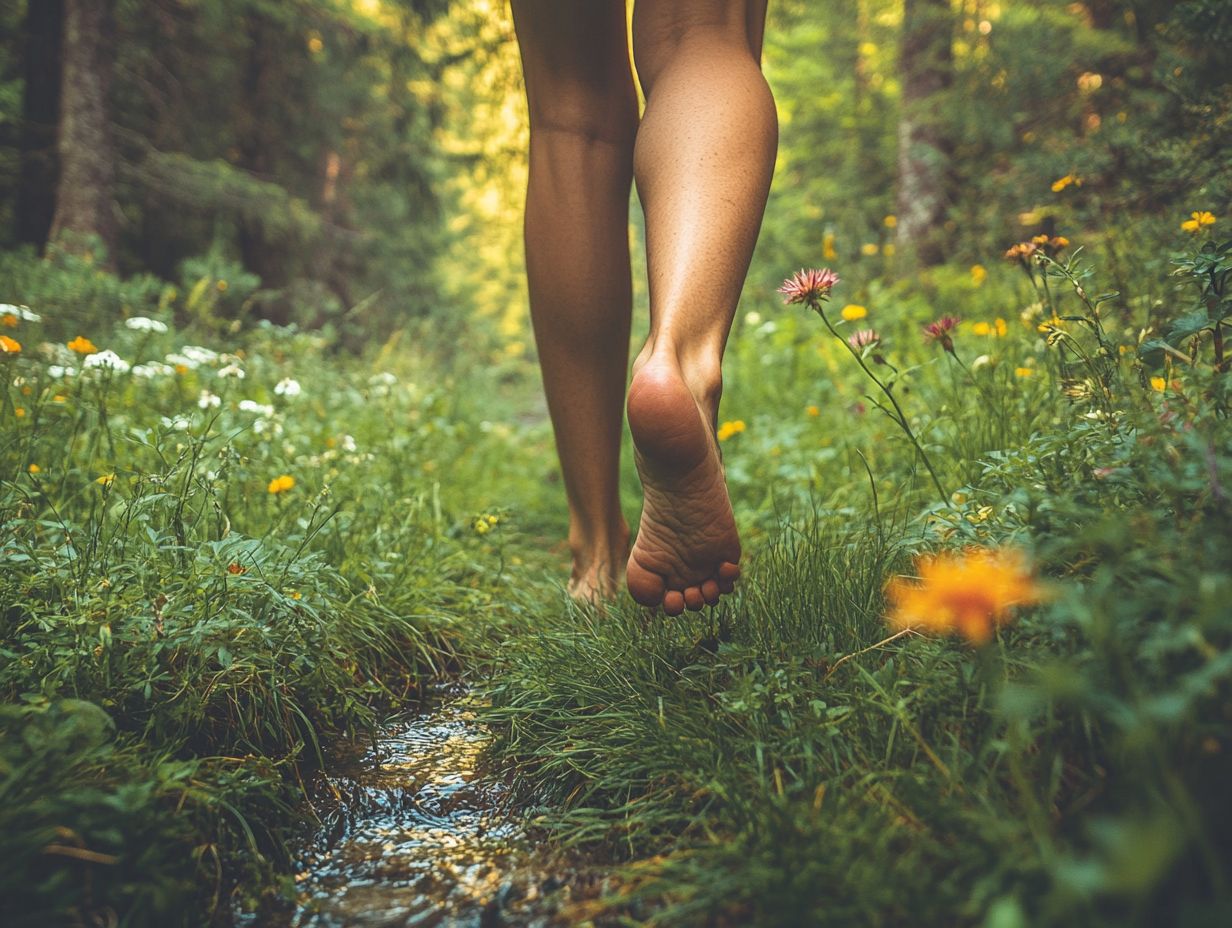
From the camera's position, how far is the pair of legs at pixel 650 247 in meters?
1.13

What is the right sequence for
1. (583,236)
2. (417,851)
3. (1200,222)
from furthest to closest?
(583,236) < (1200,222) < (417,851)

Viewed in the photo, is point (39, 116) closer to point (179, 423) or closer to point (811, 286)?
point (179, 423)

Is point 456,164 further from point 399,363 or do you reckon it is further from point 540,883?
point 540,883

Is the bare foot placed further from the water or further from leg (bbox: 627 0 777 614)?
the water

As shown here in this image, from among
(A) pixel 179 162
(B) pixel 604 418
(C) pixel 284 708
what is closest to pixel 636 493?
(B) pixel 604 418

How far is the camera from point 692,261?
1185 millimetres

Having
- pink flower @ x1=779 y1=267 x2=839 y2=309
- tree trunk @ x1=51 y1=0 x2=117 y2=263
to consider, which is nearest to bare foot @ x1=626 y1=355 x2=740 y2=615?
pink flower @ x1=779 y1=267 x2=839 y2=309

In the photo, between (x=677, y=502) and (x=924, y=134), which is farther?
(x=924, y=134)

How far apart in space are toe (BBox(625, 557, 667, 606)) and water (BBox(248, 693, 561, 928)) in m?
0.35

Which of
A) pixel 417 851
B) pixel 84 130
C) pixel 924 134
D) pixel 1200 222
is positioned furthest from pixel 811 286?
pixel 84 130

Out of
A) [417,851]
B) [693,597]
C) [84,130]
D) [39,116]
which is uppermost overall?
[39,116]

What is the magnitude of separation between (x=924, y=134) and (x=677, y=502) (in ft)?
14.9

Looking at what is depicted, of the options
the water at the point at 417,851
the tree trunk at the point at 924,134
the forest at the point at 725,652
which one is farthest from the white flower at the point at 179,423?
the tree trunk at the point at 924,134

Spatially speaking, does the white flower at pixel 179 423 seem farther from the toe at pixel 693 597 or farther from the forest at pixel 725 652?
the toe at pixel 693 597
